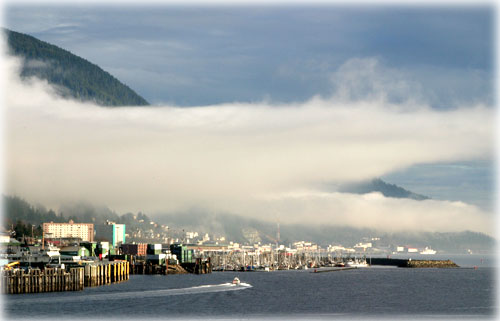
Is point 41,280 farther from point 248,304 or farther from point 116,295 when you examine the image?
point 248,304

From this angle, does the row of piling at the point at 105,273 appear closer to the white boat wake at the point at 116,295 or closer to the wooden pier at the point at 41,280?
the wooden pier at the point at 41,280

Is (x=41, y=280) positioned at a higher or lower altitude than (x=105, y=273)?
higher

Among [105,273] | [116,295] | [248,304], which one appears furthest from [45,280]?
[248,304]

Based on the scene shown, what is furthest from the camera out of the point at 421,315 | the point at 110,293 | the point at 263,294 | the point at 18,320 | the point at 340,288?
the point at 340,288

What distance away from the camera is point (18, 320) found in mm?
92250

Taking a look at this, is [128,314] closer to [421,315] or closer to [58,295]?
[58,295]

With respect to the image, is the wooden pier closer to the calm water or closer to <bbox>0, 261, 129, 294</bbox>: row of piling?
<bbox>0, 261, 129, 294</bbox>: row of piling

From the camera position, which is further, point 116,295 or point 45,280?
point 45,280

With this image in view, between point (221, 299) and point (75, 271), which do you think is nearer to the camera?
point (221, 299)

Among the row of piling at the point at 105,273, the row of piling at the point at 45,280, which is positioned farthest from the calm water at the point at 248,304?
the row of piling at the point at 105,273

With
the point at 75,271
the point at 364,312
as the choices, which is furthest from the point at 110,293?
the point at 364,312

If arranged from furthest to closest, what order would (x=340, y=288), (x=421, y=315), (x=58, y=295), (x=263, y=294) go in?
(x=340, y=288) < (x=263, y=294) < (x=58, y=295) < (x=421, y=315)

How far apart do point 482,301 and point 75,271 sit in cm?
7083

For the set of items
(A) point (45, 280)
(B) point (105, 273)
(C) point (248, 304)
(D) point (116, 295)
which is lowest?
(C) point (248, 304)
